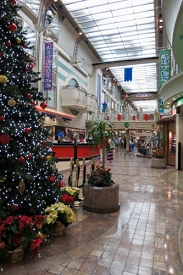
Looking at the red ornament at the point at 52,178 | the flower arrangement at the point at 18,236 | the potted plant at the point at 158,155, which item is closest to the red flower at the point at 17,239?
the flower arrangement at the point at 18,236

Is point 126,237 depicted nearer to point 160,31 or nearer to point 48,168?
Result: point 48,168

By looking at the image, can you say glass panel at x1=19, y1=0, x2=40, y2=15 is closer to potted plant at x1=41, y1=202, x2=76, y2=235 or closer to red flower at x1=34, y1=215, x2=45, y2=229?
potted plant at x1=41, y1=202, x2=76, y2=235

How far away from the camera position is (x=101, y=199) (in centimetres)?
424

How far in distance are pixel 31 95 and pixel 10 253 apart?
82.5 inches

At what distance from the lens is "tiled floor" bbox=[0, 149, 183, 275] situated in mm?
2467

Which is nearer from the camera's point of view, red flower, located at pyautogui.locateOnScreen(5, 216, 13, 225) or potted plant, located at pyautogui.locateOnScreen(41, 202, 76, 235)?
red flower, located at pyautogui.locateOnScreen(5, 216, 13, 225)

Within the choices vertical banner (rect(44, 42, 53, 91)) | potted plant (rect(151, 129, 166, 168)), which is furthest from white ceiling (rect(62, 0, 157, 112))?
potted plant (rect(151, 129, 166, 168))

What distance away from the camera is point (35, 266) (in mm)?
2494

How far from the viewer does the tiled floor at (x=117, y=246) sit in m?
2.47

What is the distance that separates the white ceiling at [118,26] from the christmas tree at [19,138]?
40.2ft

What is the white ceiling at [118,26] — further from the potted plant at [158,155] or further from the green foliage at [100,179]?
the green foliage at [100,179]

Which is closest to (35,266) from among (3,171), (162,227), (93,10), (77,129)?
(3,171)

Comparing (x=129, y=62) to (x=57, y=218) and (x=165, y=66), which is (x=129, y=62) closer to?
(x=165, y=66)

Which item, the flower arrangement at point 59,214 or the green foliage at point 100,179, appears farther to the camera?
the green foliage at point 100,179
